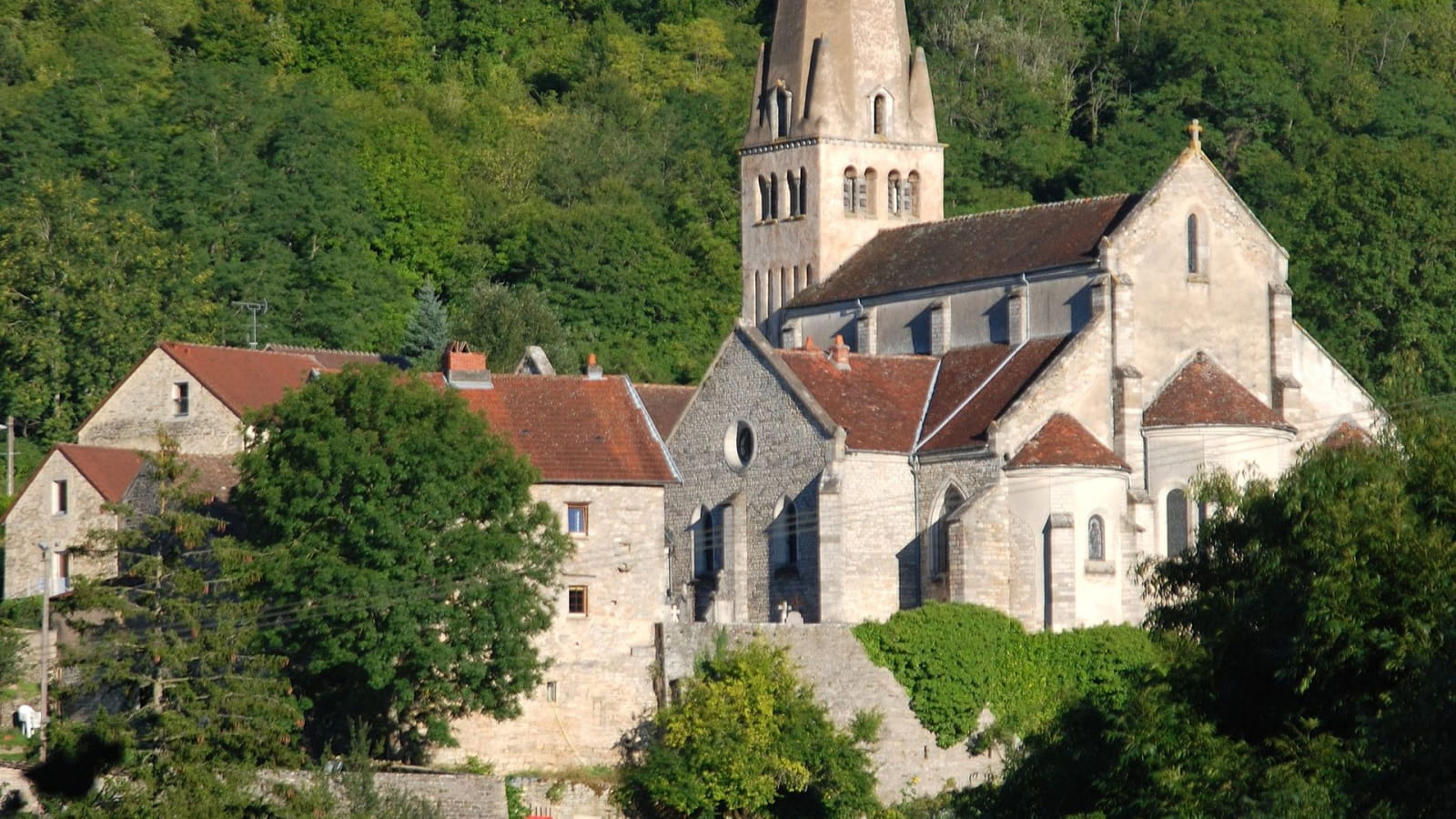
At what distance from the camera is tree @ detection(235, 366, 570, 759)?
193 feet

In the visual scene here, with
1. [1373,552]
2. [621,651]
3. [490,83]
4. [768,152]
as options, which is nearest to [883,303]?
[768,152]

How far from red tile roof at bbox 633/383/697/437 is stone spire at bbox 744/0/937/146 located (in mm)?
9373

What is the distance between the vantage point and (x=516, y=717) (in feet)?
201

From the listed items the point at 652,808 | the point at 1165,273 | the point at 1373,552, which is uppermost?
the point at 1165,273

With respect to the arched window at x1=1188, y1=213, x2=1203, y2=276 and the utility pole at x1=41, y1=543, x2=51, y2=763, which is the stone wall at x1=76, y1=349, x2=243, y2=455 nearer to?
the utility pole at x1=41, y1=543, x2=51, y2=763

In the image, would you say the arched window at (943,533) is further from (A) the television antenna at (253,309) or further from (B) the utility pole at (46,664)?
(A) the television antenna at (253,309)

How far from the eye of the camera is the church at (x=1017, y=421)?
66.7 meters

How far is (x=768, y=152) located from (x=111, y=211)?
61.9 ft

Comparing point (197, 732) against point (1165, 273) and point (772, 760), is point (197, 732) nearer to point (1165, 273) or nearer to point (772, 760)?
point (772, 760)

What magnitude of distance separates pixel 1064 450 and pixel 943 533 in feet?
10.7

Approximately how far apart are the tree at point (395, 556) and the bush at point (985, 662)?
23.6ft

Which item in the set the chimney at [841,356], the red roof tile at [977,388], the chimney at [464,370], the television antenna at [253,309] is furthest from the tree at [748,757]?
the television antenna at [253,309]

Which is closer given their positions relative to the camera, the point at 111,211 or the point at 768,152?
the point at 768,152

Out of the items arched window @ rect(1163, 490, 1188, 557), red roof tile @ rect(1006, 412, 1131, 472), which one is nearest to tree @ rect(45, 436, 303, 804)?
red roof tile @ rect(1006, 412, 1131, 472)
